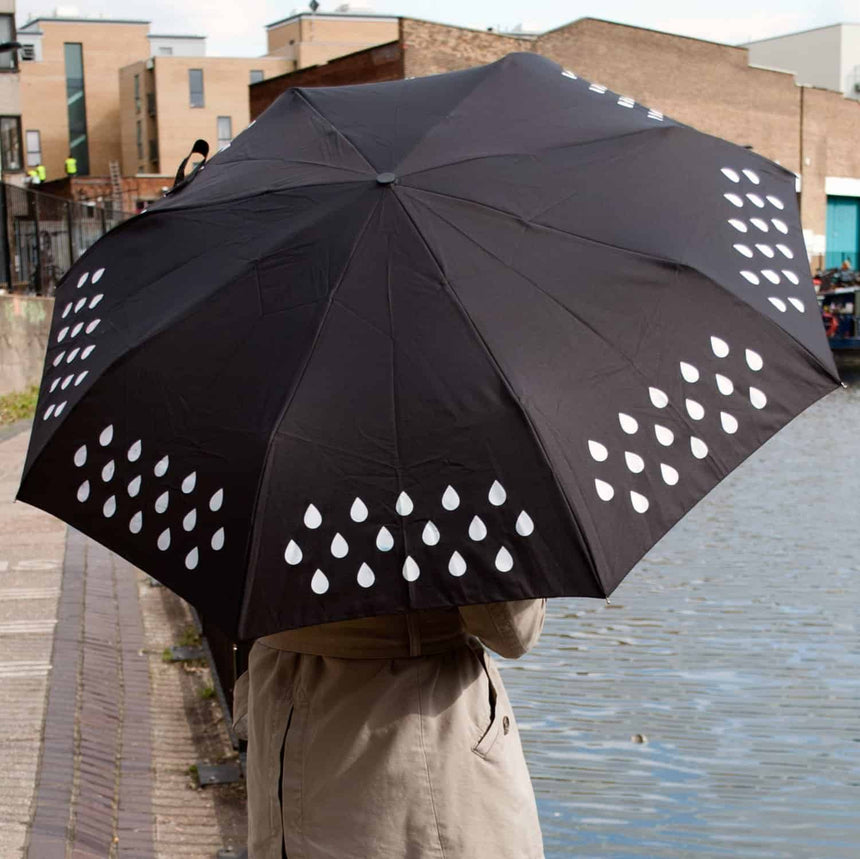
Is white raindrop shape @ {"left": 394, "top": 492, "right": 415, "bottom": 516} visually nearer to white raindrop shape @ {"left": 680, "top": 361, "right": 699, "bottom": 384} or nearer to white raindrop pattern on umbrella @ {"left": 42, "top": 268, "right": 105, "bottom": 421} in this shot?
white raindrop shape @ {"left": 680, "top": 361, "right": 699, "bottom": 384}

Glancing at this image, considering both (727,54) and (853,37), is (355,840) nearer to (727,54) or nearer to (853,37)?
(727,54)

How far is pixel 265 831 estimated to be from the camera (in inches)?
87.9

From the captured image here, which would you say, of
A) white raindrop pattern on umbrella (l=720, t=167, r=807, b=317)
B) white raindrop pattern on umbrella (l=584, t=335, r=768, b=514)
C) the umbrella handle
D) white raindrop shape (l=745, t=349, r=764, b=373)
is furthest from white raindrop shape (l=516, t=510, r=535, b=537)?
the umbrella handle

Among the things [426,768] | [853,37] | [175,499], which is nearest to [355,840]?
[426,768]

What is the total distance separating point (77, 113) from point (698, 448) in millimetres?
96301

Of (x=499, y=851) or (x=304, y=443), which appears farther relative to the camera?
(x=499, y=851)

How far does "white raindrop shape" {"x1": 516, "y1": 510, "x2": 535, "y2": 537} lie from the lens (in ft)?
6.18

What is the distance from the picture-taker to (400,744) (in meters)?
2.10

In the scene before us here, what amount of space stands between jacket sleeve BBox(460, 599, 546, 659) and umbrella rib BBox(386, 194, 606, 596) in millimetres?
203

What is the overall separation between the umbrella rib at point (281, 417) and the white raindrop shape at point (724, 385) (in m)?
0.62

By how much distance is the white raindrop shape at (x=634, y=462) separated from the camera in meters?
1.99

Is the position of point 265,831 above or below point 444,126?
below

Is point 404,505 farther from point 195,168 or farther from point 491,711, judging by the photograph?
point 195,168

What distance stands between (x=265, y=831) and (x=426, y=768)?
33 centimetres
